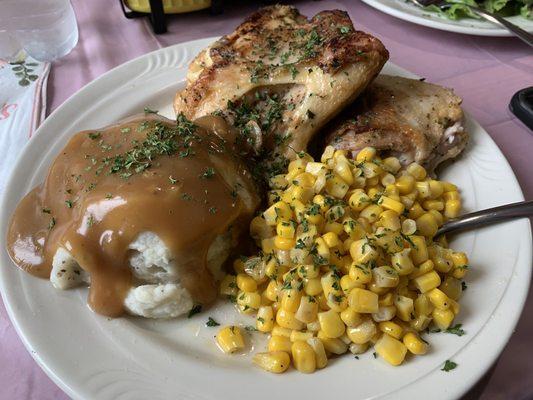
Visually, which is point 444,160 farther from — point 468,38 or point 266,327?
point 468,38

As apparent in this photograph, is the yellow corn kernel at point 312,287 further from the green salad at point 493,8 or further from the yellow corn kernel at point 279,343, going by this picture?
the green salad at point 493,8

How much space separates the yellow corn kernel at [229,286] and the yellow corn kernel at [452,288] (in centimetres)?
83

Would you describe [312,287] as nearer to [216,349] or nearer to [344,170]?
[216,349]

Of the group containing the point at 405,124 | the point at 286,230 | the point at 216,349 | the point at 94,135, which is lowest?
the point at 216,349

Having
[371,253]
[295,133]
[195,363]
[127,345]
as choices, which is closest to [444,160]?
[295,133]

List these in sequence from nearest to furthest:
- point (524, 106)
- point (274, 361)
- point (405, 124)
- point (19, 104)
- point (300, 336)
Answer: point (274, 361) → point (300, 336) → point (405, 124) → point (524, 106) → point (19, 104)

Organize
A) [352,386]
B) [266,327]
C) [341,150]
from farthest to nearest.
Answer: [341,150] < [266,327] < [352,386]

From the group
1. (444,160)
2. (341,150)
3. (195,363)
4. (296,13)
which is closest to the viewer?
(195,363)

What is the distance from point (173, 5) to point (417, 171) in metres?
2.38

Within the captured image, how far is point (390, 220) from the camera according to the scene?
2.03m

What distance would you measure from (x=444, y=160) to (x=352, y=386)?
1.34 metres

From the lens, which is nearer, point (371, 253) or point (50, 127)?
point (371, 253)

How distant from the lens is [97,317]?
1961 millimetres

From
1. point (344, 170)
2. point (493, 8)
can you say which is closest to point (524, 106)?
point (493, 8)
